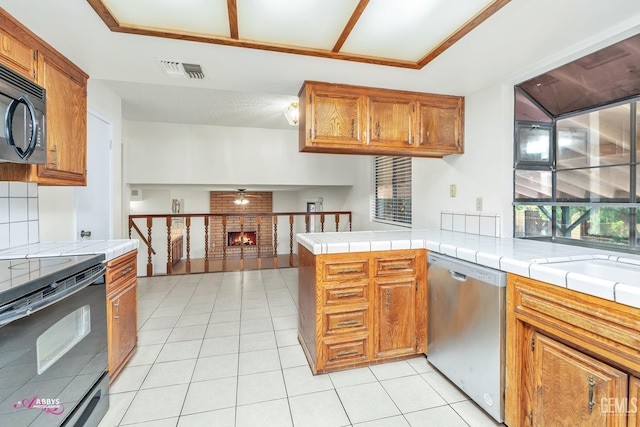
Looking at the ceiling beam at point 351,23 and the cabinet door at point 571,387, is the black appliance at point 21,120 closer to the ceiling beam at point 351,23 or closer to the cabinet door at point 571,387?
the ceiling beam at point 351,23

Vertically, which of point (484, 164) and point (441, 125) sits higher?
point (441, 125)

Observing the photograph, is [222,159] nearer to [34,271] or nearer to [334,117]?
[334,117]

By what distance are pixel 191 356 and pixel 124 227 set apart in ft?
9.51

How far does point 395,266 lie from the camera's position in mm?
2076

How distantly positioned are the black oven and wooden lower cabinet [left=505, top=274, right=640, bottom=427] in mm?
2085

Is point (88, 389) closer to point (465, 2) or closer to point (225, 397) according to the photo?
point (225, 397)

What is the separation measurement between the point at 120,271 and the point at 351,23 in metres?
2.04

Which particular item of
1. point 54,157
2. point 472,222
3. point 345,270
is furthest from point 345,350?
point 54,157

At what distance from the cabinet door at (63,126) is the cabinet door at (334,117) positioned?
1.54 m

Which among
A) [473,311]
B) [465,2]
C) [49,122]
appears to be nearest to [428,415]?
[473,311]

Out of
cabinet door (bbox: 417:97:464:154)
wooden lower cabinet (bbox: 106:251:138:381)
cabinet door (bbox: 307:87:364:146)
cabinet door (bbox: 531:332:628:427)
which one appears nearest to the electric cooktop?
wooden lower cabinet (bbox: 106:251:138:381)

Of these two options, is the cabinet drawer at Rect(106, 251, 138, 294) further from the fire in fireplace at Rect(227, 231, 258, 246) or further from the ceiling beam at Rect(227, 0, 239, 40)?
the fire in fireplace at Rect(227, 231, 258, 246)

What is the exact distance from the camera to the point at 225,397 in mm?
1771

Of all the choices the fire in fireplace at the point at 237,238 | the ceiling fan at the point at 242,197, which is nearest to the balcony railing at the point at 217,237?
the fire in fireplace at the point at 237,238
